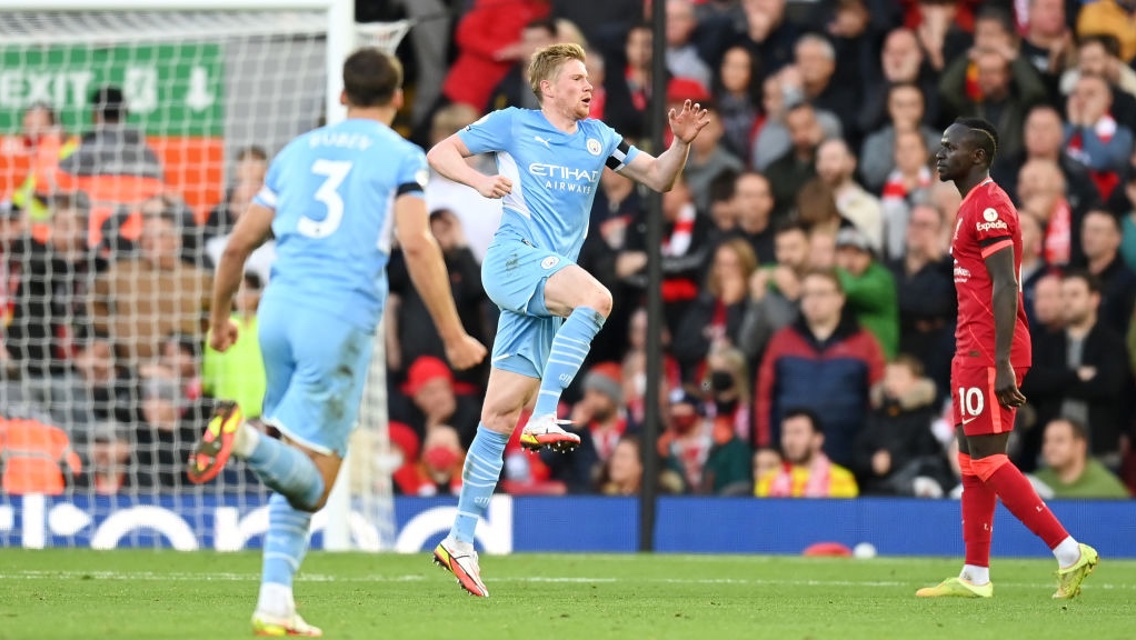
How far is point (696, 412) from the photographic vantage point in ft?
43.4

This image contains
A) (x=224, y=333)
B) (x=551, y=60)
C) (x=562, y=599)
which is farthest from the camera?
(x=551, y=60)

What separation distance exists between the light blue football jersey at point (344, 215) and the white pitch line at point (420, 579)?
10.4 ft

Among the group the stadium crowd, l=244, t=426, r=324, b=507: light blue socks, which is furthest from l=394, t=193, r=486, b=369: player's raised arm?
the stadium crowd

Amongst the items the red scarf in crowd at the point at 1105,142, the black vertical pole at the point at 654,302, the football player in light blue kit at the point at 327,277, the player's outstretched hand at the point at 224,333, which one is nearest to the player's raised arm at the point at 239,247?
the football player in light blue kit at the point at 327,277

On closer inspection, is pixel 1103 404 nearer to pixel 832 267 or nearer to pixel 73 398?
pixel 832 267

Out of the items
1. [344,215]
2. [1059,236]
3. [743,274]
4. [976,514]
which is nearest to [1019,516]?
[976,514]

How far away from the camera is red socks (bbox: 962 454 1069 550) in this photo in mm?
8281

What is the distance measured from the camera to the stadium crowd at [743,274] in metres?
12.7

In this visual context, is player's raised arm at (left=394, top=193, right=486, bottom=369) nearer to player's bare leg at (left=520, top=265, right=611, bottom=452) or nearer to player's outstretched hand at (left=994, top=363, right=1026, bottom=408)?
player's bare leg at (left=520, top=265, right=611, bottom=452)

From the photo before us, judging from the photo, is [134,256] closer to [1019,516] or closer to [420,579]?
[420,579]

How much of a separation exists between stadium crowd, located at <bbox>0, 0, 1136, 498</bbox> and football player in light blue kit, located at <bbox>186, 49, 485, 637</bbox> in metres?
6.11

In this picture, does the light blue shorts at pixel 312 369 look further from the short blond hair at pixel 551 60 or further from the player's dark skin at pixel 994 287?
the player's dark skin at pixel 994 287

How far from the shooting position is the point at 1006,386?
8.09m

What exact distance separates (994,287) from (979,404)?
543mm
